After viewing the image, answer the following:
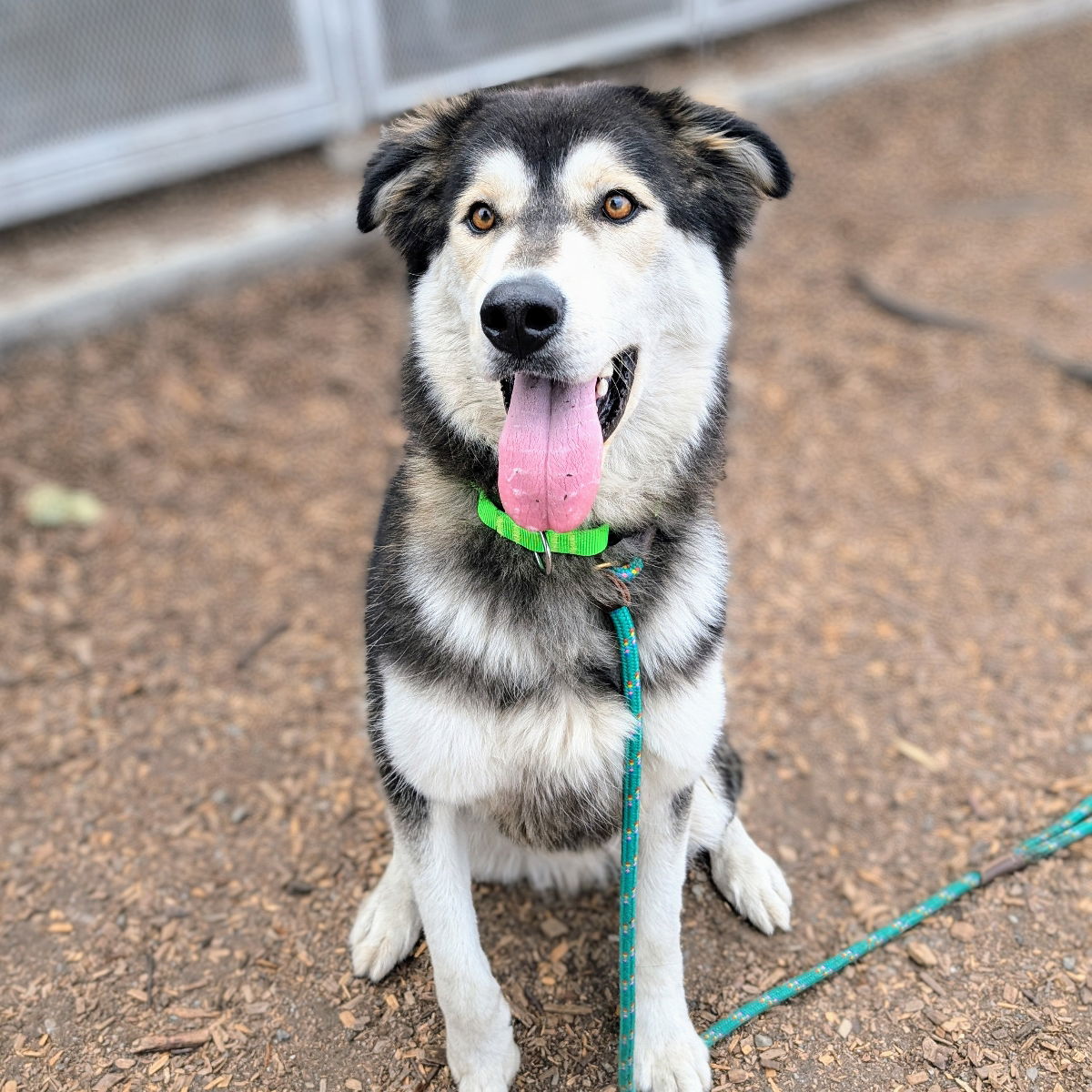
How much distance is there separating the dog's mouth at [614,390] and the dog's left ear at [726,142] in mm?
567

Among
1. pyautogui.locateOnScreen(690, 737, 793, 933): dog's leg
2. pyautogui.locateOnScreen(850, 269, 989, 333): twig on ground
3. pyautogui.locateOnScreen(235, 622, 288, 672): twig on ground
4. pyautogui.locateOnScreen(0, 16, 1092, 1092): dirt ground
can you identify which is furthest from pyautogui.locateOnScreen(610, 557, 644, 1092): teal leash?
pyautogui.locateOnScreen(850, 269, 989, 333): twig on ground

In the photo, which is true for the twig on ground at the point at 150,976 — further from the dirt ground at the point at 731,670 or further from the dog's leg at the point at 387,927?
the dog's leg at the point at 387,927

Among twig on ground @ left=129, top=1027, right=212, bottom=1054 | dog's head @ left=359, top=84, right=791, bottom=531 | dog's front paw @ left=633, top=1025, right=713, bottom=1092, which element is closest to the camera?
dog's head @ left=359, top=84, right=791, bottom=531

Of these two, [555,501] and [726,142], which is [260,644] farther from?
[726,142]

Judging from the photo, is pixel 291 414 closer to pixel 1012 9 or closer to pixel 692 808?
pixel 692 808

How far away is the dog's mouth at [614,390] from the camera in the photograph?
7.67ft

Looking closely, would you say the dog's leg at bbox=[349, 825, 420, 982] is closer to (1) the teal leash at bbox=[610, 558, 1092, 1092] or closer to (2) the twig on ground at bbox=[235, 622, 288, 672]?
(1) the teal leash at bbox=[610, 558, 1092, 1092]

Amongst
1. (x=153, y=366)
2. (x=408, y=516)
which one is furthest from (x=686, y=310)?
(x=153, y=366)

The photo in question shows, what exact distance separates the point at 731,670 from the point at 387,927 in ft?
5.45

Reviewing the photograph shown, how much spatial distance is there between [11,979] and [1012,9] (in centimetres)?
934

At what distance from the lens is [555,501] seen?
225 cm

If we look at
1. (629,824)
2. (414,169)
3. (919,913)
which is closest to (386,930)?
(629,824)

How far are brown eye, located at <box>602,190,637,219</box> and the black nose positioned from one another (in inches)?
14.9

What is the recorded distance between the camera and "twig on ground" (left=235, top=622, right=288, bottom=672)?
13.3ft
